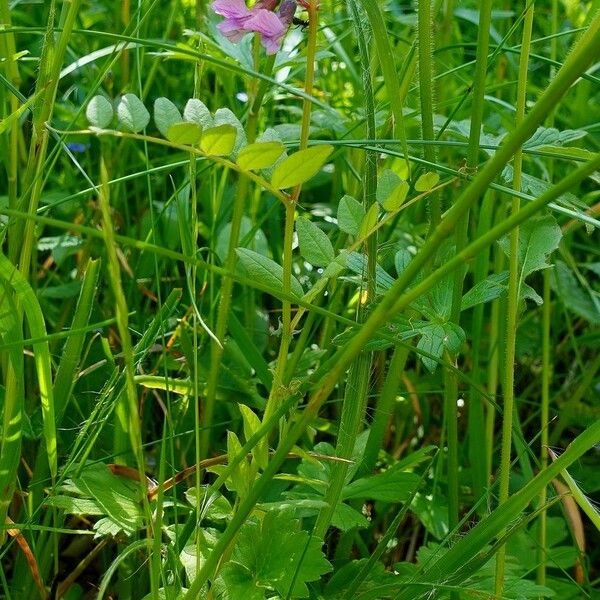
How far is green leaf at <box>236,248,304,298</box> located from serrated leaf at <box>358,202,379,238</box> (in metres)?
0.09

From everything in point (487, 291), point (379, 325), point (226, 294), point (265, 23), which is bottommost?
point (226, 294)

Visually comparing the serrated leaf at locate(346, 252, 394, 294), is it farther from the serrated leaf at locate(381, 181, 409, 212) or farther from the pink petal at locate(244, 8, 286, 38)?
the pink petal at locate(244, 8, 286, 38)

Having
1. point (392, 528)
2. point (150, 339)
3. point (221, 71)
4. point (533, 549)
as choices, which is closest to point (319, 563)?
point (392, 528)

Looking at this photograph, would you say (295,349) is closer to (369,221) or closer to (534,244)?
(369,221)

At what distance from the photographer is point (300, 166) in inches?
29.0

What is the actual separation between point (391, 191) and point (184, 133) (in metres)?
0.20

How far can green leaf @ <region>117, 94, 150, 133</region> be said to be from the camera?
2.62 feet

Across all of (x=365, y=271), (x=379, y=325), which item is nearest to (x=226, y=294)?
(x=365, y=271)

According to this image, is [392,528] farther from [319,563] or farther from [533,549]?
[533,549]

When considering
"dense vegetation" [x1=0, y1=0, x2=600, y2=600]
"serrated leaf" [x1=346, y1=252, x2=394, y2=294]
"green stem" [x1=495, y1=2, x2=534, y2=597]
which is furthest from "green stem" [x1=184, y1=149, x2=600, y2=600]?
"serrated leaf" [x1=346, y1=252, x2=394, y2=294]

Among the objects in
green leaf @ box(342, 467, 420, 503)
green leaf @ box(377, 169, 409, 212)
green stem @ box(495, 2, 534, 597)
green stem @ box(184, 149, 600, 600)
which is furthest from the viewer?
green leaf @ box(342, 467, 420, 503)

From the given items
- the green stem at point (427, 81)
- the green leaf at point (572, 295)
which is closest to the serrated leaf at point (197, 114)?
the green stem at point (427, 81)

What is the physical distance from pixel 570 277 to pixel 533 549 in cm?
47

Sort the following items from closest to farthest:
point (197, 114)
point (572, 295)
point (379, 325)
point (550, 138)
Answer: point (379, 325)
point (197, 114)
point (550, 138)
point (572, 295)
